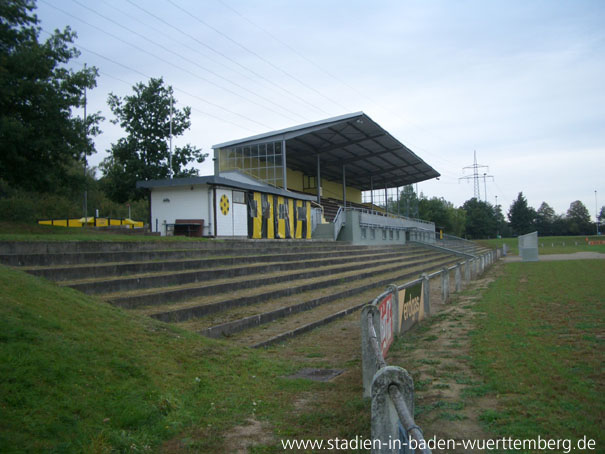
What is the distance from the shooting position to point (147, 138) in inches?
1272

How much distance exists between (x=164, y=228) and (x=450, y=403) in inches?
651

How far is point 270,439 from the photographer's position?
407cm

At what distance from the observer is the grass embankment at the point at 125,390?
11.5ft

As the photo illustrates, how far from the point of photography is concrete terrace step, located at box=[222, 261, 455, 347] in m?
8.20

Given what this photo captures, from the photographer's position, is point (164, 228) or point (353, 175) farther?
point (353, 175)

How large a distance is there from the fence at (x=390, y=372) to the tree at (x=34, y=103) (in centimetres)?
1299

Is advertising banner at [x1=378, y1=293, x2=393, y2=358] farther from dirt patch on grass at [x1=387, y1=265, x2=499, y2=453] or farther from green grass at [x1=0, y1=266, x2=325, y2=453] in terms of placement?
green grass at [x1=0, y1=266, x2=325, y2=453]

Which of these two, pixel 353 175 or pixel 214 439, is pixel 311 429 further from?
pixel 353 175

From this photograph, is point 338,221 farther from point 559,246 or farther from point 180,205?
point 559,246

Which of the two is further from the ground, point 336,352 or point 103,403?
point 103,403

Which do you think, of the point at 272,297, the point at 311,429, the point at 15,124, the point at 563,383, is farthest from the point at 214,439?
the point at 15,124

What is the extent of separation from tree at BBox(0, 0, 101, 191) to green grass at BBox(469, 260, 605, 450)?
1460 cm

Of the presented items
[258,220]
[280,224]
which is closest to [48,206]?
[280,224]

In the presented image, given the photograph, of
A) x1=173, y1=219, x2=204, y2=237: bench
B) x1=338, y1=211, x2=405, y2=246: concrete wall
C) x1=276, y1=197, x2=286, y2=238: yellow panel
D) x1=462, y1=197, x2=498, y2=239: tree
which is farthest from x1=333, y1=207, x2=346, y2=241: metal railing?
x1=462, y1=197, x2=498, y2=239: tree
